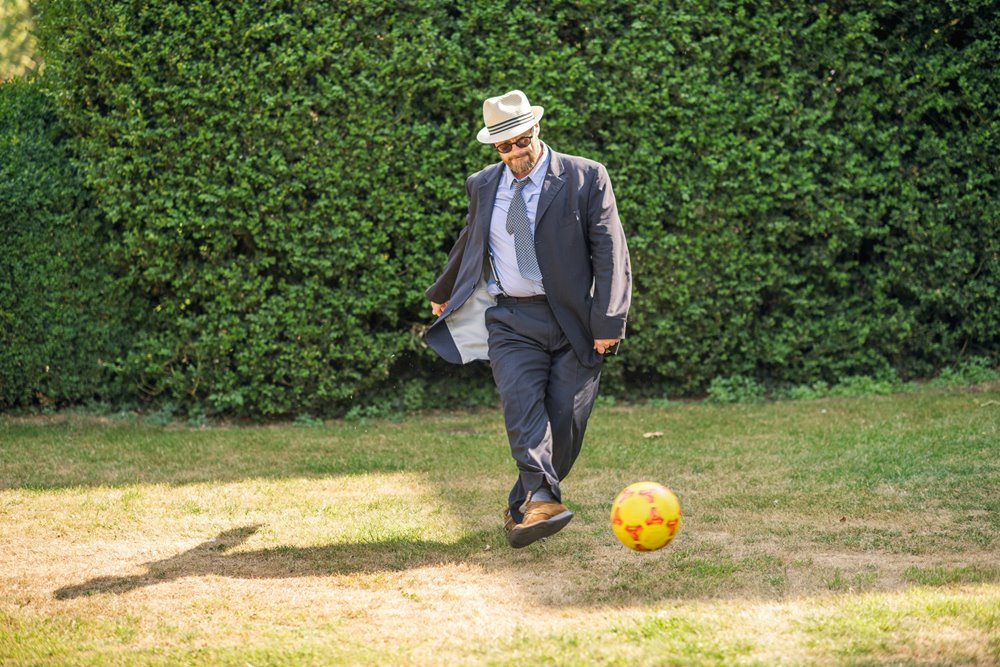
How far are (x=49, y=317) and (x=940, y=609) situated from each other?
728 cm

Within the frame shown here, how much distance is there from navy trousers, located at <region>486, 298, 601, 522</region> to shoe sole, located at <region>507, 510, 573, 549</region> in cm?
17

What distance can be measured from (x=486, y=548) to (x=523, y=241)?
1.59 m

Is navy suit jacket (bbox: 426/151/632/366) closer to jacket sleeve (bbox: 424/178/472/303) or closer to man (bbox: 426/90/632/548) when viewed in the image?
man (bbox: 426/90/632/548)

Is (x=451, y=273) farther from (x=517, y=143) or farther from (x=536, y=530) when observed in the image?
(x=536, y=530)

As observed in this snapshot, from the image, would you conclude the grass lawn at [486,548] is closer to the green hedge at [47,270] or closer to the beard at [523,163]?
the green hedge at [47,270]

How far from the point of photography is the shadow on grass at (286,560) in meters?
5.13

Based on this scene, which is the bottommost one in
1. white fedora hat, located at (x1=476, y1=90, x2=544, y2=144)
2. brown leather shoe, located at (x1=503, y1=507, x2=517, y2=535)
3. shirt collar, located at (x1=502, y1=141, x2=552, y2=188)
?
brown leather shoe, located at (x1=503, y1=507, x2=517, y2=535)

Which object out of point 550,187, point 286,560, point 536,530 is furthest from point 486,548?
point 550,187

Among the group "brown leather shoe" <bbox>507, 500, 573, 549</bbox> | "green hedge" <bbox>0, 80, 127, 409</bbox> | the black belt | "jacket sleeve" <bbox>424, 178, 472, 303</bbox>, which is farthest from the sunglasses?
"green hedge" <bbox>0, 80, 127, 409</bbox>

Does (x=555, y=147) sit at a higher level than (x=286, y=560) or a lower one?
higher

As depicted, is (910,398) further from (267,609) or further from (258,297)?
(267,609)

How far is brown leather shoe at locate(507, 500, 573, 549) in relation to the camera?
17.1 feet

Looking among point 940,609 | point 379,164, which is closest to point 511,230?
point 940,609

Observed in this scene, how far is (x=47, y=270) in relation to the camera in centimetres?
890
